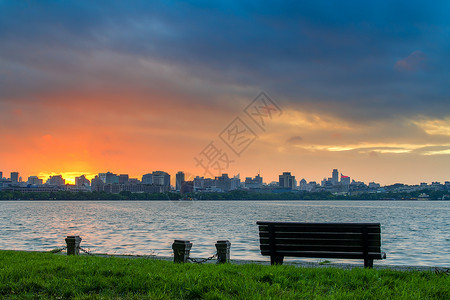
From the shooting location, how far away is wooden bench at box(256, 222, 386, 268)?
1046cm

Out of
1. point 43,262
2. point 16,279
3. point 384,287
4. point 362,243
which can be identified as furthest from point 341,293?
point 43,262

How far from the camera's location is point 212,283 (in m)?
7.90

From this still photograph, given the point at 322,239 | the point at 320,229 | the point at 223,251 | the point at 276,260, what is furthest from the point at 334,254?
the point at 223,251

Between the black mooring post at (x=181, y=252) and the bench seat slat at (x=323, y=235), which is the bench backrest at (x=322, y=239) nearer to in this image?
the bench seat slat at (x=323, y=235)

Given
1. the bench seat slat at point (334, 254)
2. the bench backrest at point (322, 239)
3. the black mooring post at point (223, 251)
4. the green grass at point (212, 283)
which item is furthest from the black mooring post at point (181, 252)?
the bench seat slat at point (334, 254)

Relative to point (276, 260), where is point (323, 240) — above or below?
above

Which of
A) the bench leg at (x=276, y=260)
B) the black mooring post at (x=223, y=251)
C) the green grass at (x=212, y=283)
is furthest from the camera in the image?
the black mooring post at (x=223, y=251)

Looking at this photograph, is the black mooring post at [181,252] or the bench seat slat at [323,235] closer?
the bench seat slat at [323,235]

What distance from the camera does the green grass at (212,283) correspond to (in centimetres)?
737

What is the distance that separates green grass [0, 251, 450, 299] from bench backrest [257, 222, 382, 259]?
1067 mm

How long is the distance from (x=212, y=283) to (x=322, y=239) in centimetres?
377

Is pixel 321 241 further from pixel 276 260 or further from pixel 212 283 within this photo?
pixel 212 283

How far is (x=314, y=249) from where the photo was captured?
10.8 m

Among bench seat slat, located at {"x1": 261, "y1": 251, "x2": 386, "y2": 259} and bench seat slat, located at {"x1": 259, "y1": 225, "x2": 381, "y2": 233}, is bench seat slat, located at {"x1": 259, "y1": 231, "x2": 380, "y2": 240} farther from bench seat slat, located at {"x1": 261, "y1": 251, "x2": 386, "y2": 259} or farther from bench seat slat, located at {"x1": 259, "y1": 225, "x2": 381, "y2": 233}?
bench seat slat, located at {"x1": 261, "y1": 251, "x2": 386, "y2": 259}
